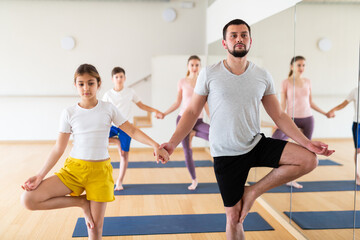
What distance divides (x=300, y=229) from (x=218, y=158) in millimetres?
1190

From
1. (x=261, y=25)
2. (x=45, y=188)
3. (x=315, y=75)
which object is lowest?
(x=45, y=188)

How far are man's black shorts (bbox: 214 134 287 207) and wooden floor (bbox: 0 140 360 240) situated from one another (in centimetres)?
51

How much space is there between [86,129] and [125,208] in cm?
152

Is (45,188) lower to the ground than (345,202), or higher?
higher

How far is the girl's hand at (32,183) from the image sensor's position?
6.63ft

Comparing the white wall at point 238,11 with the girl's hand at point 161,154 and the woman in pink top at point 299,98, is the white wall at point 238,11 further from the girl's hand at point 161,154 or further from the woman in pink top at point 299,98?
the girl's hand at point 161,154

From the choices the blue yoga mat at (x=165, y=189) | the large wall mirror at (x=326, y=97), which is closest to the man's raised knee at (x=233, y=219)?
the large wall mirror at (x=326, y=97)

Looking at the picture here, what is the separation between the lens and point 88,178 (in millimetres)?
2197

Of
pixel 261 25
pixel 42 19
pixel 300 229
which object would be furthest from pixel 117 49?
pixel 300 229

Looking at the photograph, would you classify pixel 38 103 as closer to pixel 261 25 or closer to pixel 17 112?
pixel 17 112

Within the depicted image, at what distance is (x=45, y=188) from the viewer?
208 centimetres

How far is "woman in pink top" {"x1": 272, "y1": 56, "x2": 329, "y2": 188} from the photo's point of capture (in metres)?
2.66

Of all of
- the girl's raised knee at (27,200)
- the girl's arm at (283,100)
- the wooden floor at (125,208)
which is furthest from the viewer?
the girl's arm at (283,100)

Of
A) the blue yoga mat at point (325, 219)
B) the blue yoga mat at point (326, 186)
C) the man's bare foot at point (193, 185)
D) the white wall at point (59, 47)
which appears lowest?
the man's bare foot at point (193, 185)
